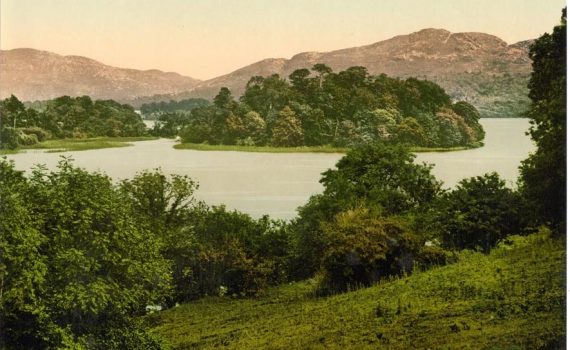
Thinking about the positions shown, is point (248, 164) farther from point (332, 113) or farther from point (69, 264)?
point (69, 264)

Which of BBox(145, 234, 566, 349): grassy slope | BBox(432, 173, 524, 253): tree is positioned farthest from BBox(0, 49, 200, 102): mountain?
BBox(432, 173, 524, 253): tree

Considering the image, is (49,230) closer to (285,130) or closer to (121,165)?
(121,165)

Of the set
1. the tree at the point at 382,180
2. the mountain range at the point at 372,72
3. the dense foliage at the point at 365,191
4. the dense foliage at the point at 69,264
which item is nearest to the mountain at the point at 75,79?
the mountain range at the point at 372,72

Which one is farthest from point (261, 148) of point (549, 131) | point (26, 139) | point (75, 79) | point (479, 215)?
point (549, 131)

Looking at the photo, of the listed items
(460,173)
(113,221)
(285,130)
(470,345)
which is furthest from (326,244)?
(470,345)

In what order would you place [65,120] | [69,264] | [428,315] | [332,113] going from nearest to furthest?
[69,264] < [428,315] < [65,120] < [332,113]

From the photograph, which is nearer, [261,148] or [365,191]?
[261,148]

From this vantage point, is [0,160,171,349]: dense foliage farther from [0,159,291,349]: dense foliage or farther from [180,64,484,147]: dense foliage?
[180,64,484,147]: dense foliage
